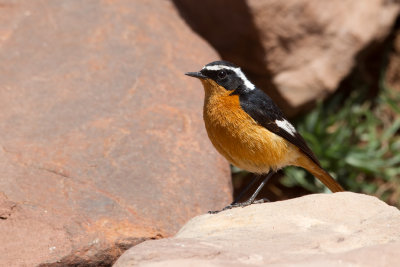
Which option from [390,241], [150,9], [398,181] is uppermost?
[390,241]

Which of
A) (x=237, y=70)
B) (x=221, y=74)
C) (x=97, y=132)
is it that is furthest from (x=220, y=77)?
(x=97, y=132)

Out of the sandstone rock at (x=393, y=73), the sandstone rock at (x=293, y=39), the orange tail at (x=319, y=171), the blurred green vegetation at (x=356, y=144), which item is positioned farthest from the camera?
the sandstone rock at (x=393, y=73)

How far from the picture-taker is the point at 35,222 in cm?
512

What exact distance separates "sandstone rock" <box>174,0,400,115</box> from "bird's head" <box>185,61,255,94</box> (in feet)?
8.96

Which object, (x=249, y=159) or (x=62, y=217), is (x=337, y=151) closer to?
(x=249, y=159)

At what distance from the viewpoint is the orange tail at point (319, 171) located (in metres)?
6.07

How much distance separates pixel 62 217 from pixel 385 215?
2.51m

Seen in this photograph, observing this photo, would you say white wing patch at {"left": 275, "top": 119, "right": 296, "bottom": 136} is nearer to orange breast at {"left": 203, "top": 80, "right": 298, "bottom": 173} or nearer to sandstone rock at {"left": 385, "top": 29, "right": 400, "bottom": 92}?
orange breast at {"left": 203, "top": 80, "right": 298, "bottom": 173}

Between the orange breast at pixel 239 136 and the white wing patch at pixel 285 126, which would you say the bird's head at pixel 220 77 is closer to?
the orange breast at pixel 239 136

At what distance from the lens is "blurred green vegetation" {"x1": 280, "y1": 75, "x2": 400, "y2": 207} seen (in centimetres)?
855

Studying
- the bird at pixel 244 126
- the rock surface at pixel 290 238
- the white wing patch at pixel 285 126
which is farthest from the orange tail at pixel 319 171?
the rock surface at pixel 290 238

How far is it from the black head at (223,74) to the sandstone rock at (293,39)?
2.72 metres

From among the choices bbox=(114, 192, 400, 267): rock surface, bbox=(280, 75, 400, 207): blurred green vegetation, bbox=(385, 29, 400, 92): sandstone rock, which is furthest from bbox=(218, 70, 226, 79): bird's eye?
bbox=(385, 29, 400, 92): sandstone rock

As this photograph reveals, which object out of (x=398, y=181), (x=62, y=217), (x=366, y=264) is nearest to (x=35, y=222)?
(x=62, y=217)
